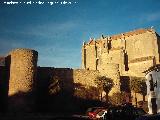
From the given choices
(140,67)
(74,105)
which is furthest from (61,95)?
(140,67)

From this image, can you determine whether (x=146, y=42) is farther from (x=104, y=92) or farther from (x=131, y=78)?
(x=104, y=92)

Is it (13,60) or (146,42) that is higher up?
(146,42)

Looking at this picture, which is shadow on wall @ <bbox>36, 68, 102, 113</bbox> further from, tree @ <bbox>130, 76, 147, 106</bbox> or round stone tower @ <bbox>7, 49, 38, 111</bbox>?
tree @ <bbox>130, 76, 147, 106</bbox>

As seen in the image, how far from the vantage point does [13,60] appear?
142 feet

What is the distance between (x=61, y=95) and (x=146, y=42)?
31305mm

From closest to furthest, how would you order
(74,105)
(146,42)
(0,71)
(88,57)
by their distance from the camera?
(0,71)
(74,105)
(146,42)
(88,57)

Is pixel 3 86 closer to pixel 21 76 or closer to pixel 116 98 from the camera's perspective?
pixel 21 76

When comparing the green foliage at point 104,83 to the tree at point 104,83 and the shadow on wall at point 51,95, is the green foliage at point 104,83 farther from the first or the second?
the shadow on wall at point 51,95

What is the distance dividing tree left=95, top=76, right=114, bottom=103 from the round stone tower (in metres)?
13.4

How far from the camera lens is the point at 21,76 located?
1690 inches

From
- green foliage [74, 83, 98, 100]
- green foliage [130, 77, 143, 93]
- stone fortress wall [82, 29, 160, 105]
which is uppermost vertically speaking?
stone fortress wall [82, 29, 160, 105]

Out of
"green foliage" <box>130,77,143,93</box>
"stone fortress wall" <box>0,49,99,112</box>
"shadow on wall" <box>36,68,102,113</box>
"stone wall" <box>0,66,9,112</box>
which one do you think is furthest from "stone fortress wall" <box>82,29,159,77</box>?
"stone wall" <box>0,66,9,112</box>

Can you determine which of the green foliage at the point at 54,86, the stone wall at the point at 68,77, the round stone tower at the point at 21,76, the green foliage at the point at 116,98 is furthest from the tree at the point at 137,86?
the round stone tower at the point at 21,76

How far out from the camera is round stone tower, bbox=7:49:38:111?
41719mm
